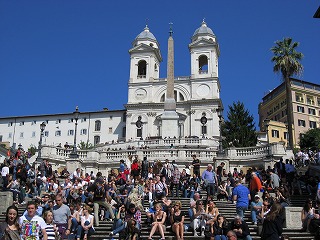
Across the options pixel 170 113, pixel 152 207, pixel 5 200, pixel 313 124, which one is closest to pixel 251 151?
pixel 152 207

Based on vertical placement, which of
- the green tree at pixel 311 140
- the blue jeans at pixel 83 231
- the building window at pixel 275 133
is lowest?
the blue jeans at pixel 83 231

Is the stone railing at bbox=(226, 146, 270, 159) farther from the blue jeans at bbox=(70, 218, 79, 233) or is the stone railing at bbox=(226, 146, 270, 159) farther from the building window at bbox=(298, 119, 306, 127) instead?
the building window at bbox=(298, 119, 306, 127)

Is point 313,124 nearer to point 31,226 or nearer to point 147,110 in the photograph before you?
point 147,110

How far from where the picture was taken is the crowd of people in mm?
9719

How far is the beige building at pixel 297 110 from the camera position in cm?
8094

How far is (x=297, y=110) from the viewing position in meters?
82.6

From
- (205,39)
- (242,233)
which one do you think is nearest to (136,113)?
(205,39)

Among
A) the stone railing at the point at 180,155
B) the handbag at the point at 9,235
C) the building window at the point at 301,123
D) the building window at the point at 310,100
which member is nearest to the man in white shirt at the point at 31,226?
the handbag at the point at 9,235

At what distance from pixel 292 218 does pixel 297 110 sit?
71770 millimetres

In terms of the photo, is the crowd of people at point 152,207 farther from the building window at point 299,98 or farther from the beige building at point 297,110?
the building window at point 299,98

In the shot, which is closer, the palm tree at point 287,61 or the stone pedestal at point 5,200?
the stone pedestal at point 5,200

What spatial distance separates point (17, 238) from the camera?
736 centimetres

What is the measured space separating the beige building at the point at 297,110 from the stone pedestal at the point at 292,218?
66.1 m

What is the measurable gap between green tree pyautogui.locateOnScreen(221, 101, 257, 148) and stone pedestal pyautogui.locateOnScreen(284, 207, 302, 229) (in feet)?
133
